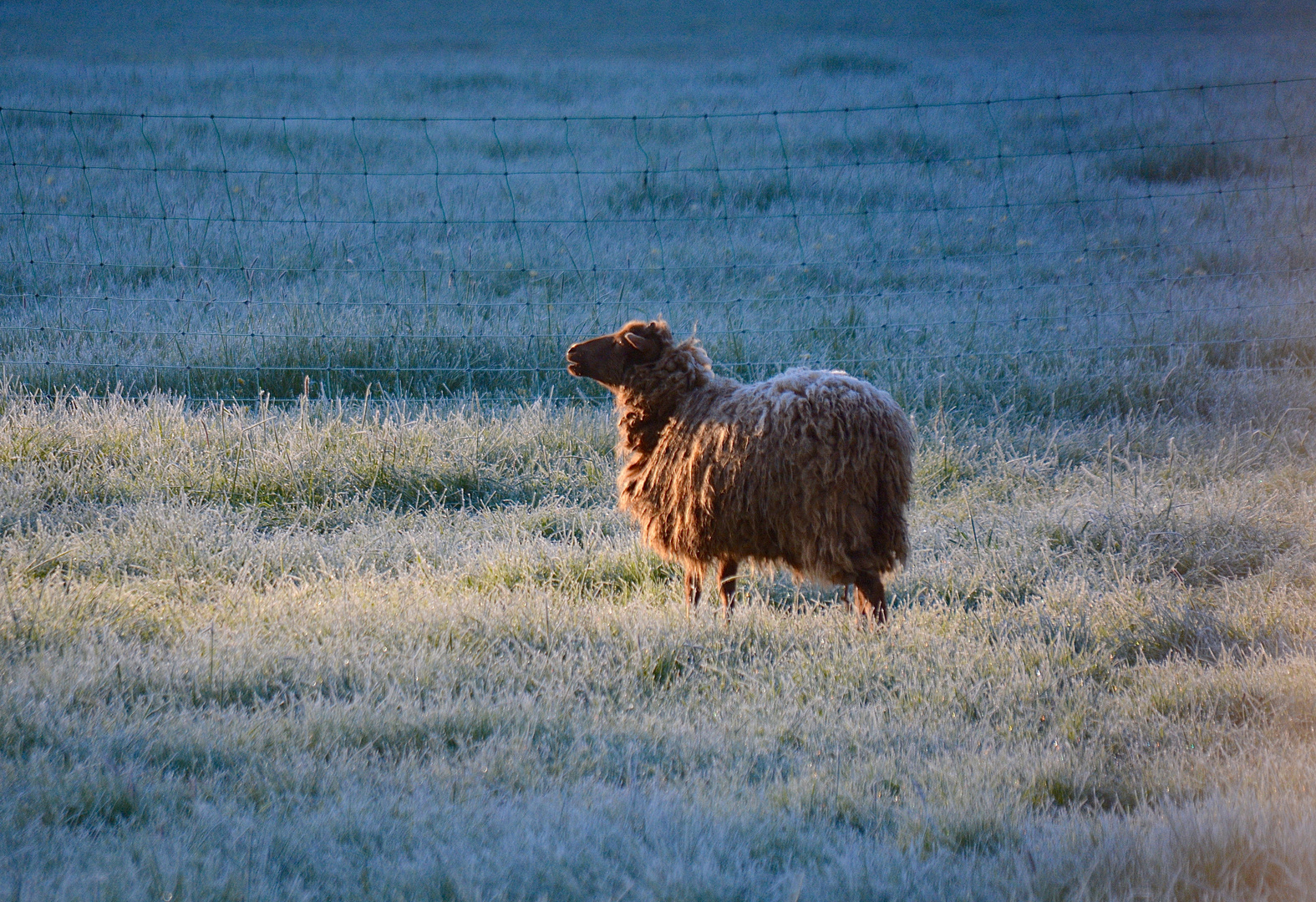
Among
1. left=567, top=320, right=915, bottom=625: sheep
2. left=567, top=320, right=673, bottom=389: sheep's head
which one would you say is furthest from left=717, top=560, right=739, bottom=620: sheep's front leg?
left=567, top=320, right=673, bottom=389: sheep's head

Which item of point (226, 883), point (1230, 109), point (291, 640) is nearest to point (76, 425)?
point (291, 640)

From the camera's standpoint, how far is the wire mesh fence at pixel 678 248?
23.7 ft

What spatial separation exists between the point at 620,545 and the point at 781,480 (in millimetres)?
1208

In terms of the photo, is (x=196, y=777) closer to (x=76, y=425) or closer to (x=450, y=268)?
(x=76, y=425)

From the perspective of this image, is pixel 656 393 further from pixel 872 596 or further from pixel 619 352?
pixel 872 596

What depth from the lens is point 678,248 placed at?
10.4m

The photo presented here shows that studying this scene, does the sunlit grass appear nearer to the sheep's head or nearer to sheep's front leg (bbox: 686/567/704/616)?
sheep's front leg (bbox: 686/567/704/616)

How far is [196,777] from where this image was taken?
2.64 meters

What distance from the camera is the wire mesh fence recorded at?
722 centimetres

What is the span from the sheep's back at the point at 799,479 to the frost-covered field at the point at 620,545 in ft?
1.01

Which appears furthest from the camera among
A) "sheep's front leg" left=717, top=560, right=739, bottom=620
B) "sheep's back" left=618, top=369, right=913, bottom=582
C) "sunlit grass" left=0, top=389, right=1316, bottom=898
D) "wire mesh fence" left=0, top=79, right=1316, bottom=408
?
"wire mesh fence" left=0, top=79, right=1316, bottom=408

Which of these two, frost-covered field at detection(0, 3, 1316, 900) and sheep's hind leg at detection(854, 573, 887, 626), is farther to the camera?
sheep's hind leg at detection(854, 573, 887, 626)

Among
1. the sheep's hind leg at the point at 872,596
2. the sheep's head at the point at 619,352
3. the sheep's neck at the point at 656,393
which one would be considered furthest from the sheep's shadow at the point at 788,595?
the sheep's head at the point at 619,352

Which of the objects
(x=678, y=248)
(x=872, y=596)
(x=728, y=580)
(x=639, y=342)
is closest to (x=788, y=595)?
(x=728, y=580)
